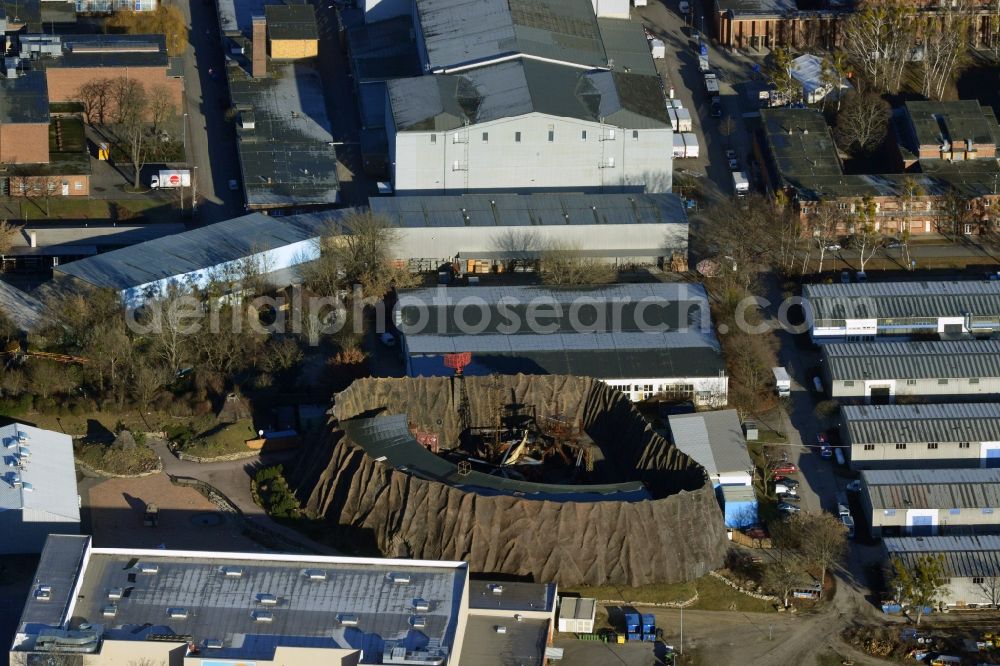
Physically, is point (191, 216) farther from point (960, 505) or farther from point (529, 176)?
point (960, 505)

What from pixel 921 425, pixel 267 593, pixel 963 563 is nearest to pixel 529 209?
pixel 921 425

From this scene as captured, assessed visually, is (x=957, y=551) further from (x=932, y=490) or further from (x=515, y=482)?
(x=515, y=482)

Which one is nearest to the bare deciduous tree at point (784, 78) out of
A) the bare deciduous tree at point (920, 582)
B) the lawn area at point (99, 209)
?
the lawn area at point (99, 209)

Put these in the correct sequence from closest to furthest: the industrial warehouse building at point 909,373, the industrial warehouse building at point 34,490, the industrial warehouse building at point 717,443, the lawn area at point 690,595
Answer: the industrial warehouse building at point 34,490
the lawn area at point 690,595
the industrial warehouse building at point 717,443
the industrial warehouse building at point 909,373

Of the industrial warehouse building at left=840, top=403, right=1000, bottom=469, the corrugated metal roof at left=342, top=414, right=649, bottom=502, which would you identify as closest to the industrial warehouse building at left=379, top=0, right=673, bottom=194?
the corrugated metal roof at left=342, top=414, right=649, bottom=502

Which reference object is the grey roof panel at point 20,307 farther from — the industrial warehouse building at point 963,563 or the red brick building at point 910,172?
the industrial warehouse building at point 963,563

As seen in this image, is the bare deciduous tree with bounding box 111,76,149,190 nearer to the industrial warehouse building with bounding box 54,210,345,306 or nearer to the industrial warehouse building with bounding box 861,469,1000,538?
the industrial warehouse building with bounding box 54,210,345,306
